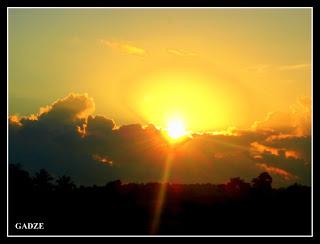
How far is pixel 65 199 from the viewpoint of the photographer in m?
39.6

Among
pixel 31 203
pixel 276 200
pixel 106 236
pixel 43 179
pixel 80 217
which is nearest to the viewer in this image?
pixel 106 236

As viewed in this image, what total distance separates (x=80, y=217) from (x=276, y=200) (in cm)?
2135

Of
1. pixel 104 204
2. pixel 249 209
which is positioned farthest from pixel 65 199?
pixel 249 209

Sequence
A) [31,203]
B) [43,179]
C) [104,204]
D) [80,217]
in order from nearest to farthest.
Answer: [31,203]
[80,217]
[104,204]
[43,179]

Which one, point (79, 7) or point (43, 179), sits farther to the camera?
point (43, 179)

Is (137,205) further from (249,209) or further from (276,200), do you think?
(276,200)

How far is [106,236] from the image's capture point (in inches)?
769

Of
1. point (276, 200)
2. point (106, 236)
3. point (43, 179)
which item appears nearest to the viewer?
point (106, 236)

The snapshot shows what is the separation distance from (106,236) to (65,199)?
20848 mm

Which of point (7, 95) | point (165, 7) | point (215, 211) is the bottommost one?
point (215, 211)

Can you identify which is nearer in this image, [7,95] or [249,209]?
[7,95]
